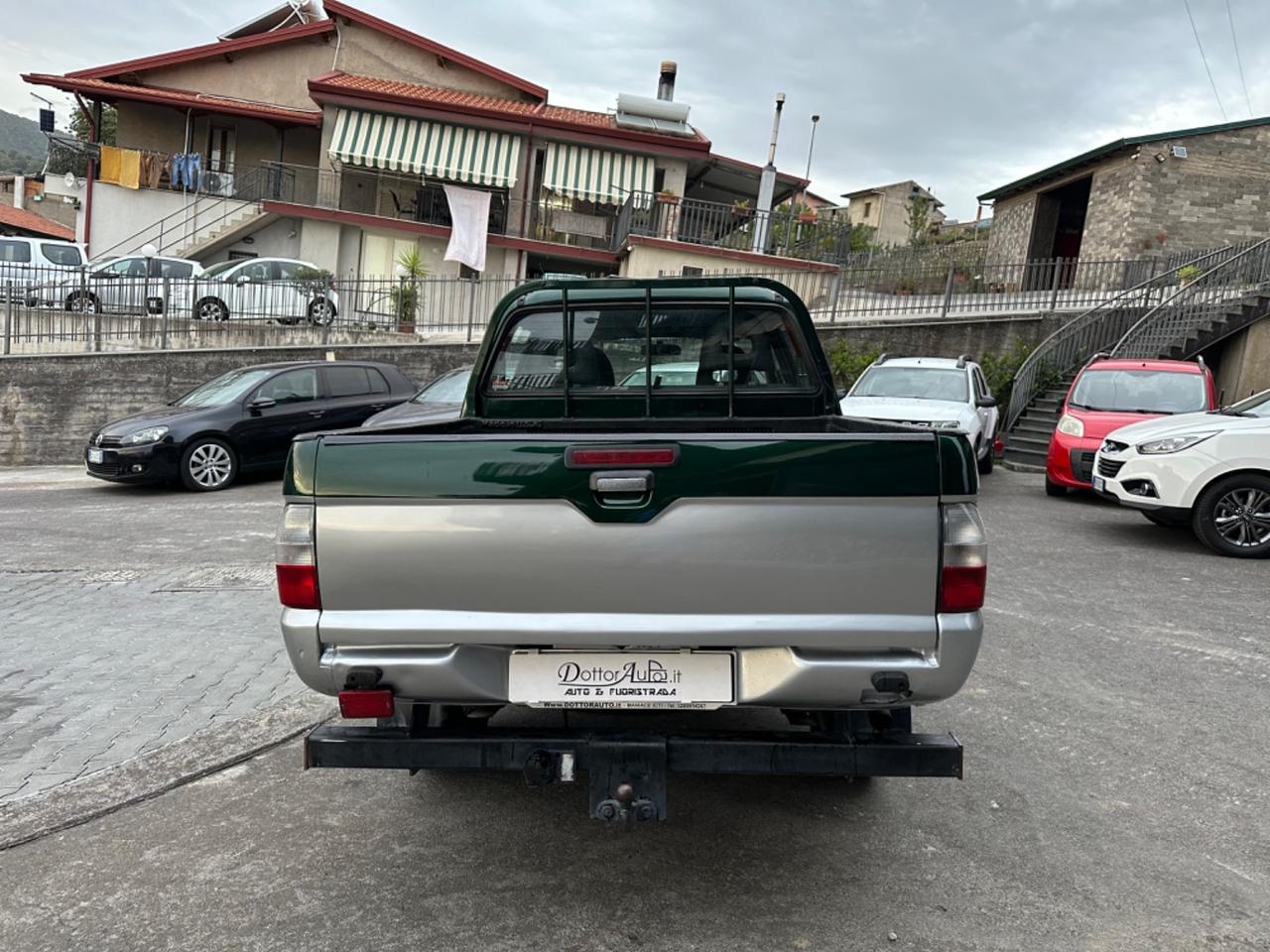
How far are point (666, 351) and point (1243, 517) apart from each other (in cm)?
644

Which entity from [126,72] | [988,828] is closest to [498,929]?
[988,828]

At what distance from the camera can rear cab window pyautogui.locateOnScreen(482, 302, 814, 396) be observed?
4496 millimetres

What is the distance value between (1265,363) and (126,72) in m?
30.1

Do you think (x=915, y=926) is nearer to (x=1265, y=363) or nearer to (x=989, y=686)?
(x=989, y=686)

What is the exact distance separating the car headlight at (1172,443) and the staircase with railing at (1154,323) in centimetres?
838

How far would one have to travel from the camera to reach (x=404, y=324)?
1886 cm

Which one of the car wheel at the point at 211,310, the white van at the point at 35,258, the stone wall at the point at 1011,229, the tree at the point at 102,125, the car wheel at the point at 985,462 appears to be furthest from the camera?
the tree at the point at 102,125

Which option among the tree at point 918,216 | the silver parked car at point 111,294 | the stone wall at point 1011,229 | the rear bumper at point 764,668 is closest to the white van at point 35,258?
the silver parked car at point 111,294

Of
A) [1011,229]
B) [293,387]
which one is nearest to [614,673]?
[293,387]

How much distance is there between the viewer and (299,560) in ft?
9.01

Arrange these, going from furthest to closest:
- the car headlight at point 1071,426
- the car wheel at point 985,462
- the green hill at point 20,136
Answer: the green hill at point 20,136, the car wheel at point 985,462, the car headlight at point 1071,426

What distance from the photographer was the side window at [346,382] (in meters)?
13.1

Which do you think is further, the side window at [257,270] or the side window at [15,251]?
the side window at [15,251]

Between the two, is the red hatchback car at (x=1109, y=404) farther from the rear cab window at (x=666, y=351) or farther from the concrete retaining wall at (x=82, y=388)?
the concrete retaining wall at (x=82, y=388)
